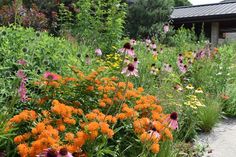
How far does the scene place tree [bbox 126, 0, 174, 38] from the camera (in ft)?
60.8

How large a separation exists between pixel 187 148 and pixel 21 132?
2.15 metres

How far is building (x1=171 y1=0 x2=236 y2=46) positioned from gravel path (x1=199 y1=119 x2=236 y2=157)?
45.7 feet

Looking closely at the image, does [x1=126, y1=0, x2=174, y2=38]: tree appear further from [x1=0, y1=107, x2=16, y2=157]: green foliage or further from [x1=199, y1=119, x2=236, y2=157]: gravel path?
[x1=0, y1=107, x2=16, y2=157]: green foliage

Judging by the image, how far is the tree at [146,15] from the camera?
18531 mm

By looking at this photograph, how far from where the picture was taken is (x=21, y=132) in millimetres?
3166

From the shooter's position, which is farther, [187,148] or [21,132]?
[187,148]

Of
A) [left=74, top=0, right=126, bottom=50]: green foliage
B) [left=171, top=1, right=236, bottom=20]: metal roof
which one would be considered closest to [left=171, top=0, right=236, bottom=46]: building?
[left=171, top=1, right=236, bottom=20]: metal roof

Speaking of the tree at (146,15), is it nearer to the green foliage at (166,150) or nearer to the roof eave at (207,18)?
the roof eave at (207,18)

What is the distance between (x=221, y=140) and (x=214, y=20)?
15.4 metres

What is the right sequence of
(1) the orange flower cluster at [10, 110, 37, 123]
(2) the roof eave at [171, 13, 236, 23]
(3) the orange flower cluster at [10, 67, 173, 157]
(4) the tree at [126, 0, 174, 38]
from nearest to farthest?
(3) the orange flower cluster at [10, 67, 173, 157] < (1) the orange flower cluster at [10, 110, 37, 123] < (4) the tree at [126, 0, 174, 38] < (2) the roof eave at [171, 13, 236, 23]

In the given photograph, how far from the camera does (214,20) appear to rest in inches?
778

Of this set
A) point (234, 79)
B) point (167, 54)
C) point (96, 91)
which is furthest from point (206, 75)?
point (96, 91)

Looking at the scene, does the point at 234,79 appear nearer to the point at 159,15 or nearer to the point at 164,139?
the point at 164,139

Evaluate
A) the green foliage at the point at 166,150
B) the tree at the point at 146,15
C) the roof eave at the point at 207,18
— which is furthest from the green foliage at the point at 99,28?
the roof eave at the point at 207,18
